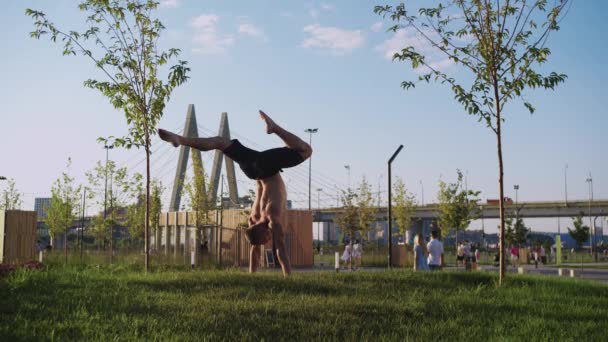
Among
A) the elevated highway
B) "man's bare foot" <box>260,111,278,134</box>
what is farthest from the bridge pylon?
"man's bare foot" <box>260,111,278,134</box>

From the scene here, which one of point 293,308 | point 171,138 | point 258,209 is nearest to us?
point 293,308

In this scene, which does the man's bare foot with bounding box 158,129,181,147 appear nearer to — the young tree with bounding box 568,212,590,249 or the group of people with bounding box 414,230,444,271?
the group of people with bounding box 414,230,444,271

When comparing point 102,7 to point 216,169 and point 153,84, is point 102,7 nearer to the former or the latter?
point 153,84

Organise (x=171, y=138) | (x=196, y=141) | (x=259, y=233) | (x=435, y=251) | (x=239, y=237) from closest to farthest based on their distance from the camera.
Answer: 1. (x=171, y=138)
2. (x=196, y=141)
3. (x=259, y=233)
4. (x=435, y=251)
5. (x=239, y=237)

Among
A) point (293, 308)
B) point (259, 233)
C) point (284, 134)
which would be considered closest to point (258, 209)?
point (259, 233)

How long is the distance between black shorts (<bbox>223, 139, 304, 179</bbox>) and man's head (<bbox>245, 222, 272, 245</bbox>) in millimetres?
994

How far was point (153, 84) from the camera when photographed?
1580 cm

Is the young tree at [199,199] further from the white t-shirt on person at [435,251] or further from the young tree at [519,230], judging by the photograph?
the young tree at [519,230]

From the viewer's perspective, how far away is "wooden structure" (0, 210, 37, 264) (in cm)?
2195

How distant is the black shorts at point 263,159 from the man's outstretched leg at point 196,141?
0.20 metres

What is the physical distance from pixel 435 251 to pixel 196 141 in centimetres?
986

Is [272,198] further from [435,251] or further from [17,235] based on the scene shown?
[17,235]

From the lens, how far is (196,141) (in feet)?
38.6

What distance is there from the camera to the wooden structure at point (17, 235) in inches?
864
